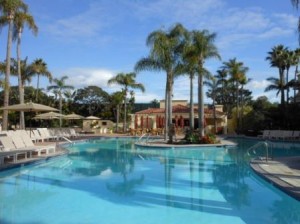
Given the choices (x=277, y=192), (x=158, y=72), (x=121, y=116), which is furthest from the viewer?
(x=121, y=116)

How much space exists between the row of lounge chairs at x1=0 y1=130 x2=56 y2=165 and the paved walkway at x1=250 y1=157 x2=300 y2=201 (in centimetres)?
832

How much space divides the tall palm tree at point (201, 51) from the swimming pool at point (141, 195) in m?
9.62

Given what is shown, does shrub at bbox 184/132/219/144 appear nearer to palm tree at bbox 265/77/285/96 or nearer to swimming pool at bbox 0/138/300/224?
swimming pool at bbox 0/138/300/224

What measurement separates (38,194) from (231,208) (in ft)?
15.6

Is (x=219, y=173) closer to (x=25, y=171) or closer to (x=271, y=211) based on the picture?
(x=271, y=211)

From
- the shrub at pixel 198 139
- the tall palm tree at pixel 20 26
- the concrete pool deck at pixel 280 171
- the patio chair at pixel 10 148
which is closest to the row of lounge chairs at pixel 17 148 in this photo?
the patio chair at pixel 10 148

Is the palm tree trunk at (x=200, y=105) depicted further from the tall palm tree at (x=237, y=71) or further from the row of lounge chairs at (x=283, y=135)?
the tall palm tree at (x=237, y=71)

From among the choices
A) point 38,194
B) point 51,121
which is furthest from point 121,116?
point 38,194

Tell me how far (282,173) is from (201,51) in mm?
14240

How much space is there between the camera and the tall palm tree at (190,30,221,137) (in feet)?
78.9

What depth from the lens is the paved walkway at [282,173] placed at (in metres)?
8.90

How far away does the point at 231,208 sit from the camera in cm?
812

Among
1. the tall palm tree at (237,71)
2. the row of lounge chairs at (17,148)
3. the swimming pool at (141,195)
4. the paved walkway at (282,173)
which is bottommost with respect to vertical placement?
the swimming pool at (141,195)

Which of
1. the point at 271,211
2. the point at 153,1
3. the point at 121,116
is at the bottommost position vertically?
the point at 271,211
